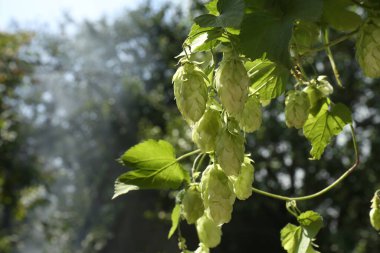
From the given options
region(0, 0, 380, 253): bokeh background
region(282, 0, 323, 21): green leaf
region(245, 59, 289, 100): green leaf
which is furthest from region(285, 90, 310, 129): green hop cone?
region(0, 0, 380, 253): bokeh background

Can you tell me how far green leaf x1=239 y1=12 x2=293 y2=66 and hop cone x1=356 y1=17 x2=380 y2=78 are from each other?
0.06 metres

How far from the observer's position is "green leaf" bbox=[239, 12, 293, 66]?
331 millimetres

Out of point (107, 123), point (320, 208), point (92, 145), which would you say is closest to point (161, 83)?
point (107, 123)

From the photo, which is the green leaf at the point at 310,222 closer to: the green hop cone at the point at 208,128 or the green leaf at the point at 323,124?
the green leaf at the point at 323,124

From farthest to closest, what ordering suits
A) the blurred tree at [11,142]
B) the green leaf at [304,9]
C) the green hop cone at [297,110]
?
the blurred tree at [11,142] < the green hop cone at [297,110] < the green leaf at [304,9]

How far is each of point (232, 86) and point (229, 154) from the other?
0.05 meters

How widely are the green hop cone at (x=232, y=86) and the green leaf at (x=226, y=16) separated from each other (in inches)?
1.2

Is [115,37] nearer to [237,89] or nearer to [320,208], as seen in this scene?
[320,208]

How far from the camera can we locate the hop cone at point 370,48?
33cm

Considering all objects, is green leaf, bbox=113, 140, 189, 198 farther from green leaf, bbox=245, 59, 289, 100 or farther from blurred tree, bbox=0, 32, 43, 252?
blurred tree, bbox=0, 32, 43, 252

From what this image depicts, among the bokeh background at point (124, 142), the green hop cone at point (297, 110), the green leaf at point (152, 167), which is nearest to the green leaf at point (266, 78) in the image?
the green hop cone at point (297, 110)

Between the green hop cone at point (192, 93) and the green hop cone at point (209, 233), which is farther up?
the green hop cone at point (192, 93)

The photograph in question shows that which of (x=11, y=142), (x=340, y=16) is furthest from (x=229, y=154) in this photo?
(x=11, y=142)

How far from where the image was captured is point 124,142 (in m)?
9.84
